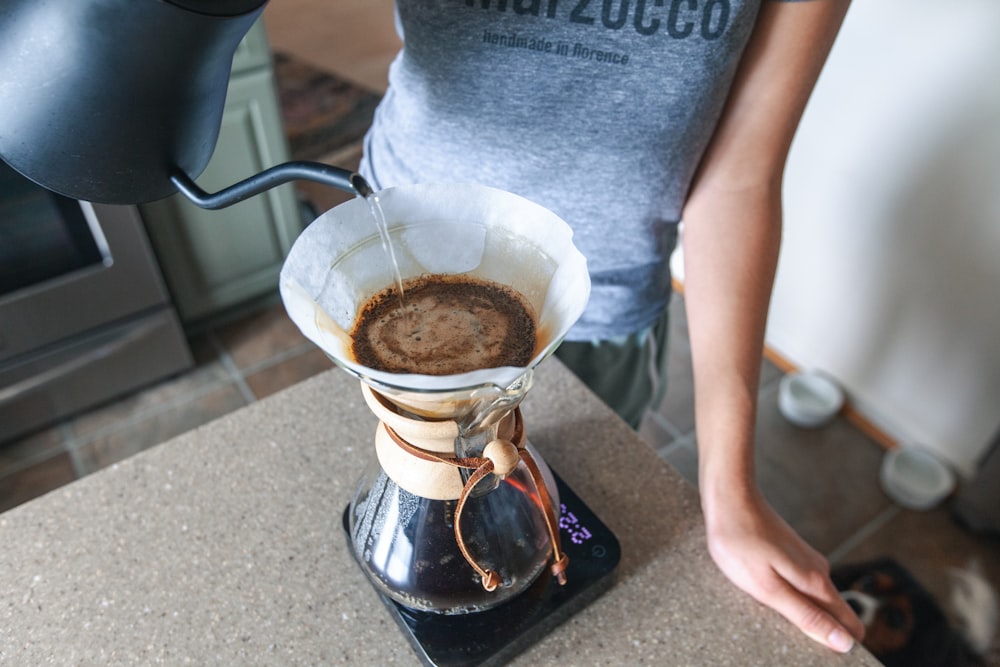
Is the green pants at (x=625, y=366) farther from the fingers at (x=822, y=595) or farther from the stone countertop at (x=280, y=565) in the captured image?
the fingers at (x=822, y=595)

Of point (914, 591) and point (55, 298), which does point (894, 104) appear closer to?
point (914, 591)

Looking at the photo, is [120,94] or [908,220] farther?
A: [908,220]

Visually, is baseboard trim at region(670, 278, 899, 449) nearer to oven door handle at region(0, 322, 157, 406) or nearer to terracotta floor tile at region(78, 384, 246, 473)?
terracotta floor tile at region(78, 384, 246, 473)

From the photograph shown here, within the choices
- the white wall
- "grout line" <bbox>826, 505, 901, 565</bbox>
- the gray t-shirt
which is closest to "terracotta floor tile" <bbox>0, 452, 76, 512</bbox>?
the gray t-shirt

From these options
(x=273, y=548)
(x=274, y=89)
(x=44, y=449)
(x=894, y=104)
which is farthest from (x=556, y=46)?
(x=44, y=449)

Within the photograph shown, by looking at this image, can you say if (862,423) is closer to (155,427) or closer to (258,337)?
→ (258,337)

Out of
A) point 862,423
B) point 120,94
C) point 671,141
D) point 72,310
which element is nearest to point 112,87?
point 120,94

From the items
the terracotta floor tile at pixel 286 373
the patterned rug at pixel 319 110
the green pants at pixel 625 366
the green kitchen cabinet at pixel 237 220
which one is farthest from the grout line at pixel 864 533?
the patterned rug at pixel 319 110

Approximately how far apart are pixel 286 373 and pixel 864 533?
1.43 metres

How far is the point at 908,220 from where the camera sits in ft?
4.75

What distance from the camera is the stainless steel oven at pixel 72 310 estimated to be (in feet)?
4.55

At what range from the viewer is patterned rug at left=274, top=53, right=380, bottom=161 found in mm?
2326

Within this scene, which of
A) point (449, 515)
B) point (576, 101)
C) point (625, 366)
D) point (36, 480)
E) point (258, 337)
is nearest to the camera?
point (449, 515)

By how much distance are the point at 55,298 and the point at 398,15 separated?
1.20 metres
